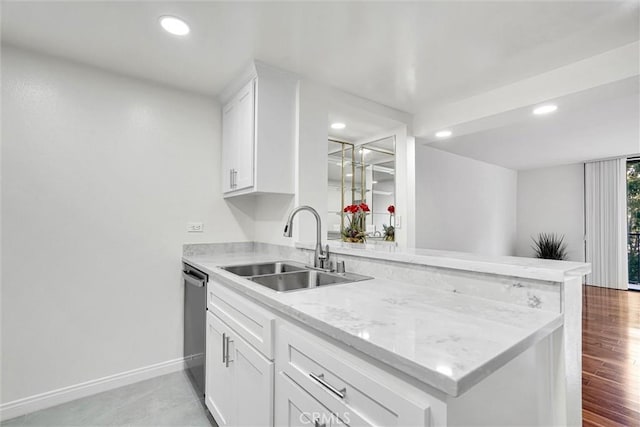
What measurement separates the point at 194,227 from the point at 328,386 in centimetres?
198

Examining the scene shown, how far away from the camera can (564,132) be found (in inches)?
148

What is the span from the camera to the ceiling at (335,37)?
152 cm

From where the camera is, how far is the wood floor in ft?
6.33

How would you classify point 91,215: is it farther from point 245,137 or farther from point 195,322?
point 245,137

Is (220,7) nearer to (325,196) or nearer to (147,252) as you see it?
(325,196)

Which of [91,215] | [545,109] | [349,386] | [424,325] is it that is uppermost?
[545,109]

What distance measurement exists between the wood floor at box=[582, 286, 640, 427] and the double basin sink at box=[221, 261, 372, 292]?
1.84 meters

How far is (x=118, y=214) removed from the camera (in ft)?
7.11

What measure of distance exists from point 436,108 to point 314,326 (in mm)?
2603

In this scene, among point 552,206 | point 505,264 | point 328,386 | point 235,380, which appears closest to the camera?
point 328,386

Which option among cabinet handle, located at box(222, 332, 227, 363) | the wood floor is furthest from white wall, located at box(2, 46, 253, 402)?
the wood floor

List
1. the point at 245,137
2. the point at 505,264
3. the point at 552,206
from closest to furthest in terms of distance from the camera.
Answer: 1. the point at 505,264
2. the point at 245,137
3. the point at 552,206

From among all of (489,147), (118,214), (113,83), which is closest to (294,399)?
(118,214)

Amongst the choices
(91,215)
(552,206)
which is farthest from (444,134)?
(552,206)
